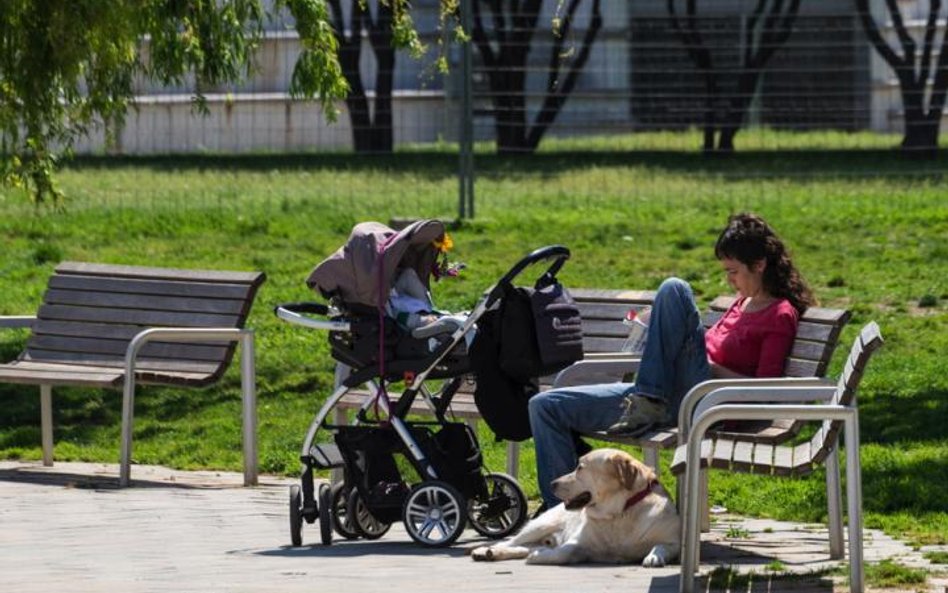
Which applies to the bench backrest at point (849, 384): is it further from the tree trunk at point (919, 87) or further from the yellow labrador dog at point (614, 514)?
the tree trunk at point (919, 87)

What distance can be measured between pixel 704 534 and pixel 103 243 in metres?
10.9

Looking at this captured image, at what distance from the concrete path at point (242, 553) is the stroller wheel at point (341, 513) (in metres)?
0.07

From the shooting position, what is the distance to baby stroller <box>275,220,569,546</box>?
8758mm

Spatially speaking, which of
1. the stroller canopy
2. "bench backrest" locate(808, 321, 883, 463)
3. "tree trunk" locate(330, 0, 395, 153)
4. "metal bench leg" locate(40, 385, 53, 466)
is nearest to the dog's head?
"bench backrest" locate(808, 321, 883, 463)

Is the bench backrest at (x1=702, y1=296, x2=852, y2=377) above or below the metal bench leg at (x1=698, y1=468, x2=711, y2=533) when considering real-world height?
above

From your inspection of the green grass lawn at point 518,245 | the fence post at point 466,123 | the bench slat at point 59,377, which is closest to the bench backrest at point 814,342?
the green grass lawn at point 518,245

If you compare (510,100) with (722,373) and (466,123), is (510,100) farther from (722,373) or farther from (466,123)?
(722,373)

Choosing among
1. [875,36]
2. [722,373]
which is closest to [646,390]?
[722,373]

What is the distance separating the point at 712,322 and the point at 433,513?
160 cm

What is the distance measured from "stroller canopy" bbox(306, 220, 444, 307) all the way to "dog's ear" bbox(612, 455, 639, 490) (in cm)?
137

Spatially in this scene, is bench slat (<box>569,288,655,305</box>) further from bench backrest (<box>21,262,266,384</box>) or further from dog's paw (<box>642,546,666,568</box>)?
dog's paw (<box>642,546,666,568</box>)

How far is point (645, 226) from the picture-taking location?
19.2 metres

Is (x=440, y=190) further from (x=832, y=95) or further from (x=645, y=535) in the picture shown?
(x=645, y=535)

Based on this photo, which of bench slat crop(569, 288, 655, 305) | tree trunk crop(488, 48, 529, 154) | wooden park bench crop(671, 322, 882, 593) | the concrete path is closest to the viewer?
wooden park bench crop(671, 322, 882, 593)
